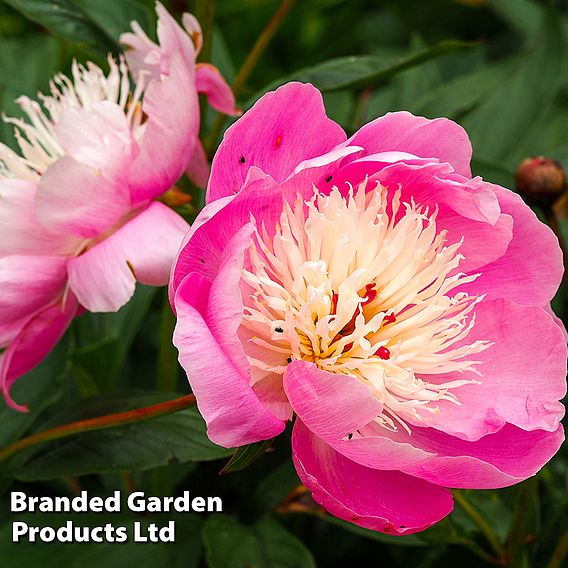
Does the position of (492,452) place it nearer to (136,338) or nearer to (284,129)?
(284,129)

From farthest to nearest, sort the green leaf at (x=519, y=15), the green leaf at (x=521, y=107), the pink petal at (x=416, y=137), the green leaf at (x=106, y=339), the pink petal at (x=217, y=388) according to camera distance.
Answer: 1. the green leaf at (x=519, y=15)
2. the green leaf at (x=521, y=107)
3. the green leaf at (x=106, y=339)
4. the pink petal at (x=416, y=137)
5. the pink petal at (x=217, y=388)

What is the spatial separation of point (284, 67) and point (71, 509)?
86 centimetres

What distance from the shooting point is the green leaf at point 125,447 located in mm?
656

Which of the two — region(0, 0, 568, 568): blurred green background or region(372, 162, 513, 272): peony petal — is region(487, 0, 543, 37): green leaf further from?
region(372, 162, 513, 272): peony petal

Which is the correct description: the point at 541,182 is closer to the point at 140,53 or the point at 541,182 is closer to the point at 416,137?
the point at 416,137

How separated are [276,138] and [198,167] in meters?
0.17

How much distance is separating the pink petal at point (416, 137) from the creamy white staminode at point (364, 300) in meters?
0.03

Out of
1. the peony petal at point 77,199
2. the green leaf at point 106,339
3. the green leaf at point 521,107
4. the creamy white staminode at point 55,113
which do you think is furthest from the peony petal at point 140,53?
the green leaf at point 521,107

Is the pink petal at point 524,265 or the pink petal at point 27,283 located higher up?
the pink petal at point 524,265

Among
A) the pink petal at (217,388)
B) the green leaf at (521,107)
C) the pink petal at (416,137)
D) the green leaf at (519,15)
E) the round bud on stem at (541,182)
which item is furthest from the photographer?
the green leaf at (519,15)

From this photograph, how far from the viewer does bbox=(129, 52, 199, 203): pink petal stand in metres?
0.59

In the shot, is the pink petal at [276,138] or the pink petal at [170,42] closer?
the pink petal at [276,138]

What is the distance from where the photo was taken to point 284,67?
145cm

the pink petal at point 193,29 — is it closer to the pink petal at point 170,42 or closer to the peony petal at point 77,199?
the pink petal at point 170,42
